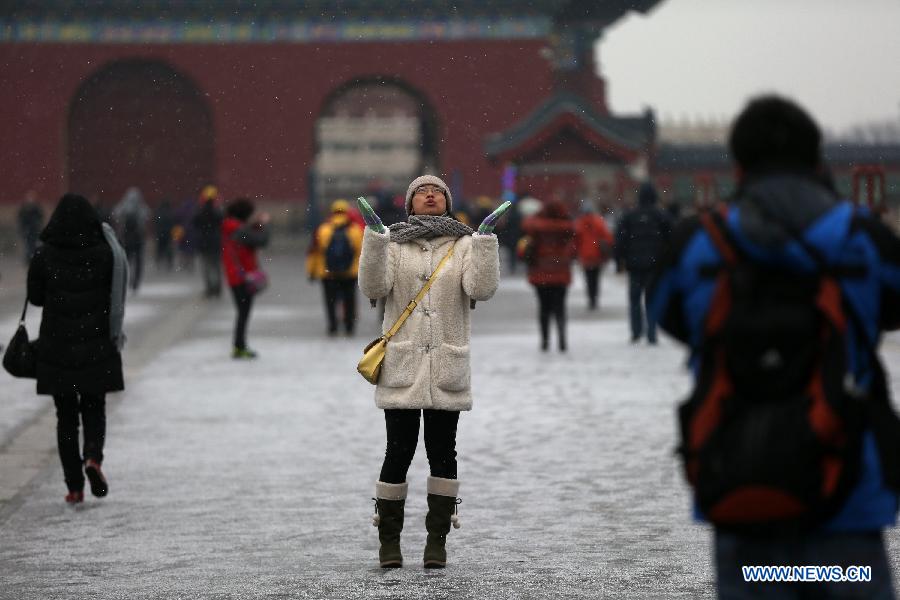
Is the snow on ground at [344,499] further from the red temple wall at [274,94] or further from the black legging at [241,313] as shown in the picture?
the red temple wall at [274,94]

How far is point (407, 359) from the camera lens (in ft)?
21.3

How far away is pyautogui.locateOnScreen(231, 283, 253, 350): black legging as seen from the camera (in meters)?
15.6

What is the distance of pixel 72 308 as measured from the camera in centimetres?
804

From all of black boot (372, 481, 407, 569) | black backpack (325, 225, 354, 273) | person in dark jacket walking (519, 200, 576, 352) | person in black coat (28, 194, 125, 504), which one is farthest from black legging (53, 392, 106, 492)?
black backpack (325, 225, 354, 273)

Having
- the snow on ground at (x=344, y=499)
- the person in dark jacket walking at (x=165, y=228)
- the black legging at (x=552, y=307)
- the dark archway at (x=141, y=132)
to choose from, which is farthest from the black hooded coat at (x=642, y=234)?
the dark archway at (x=141, y=132)

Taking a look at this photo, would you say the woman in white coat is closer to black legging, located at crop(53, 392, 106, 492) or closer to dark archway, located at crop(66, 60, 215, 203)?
black legging, located at crop(53, 392, 106, 492)

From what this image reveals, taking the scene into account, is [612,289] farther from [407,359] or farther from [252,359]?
[407,359]

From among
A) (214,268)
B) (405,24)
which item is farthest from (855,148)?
Answer: (214,268)

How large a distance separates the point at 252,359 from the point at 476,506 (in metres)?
7.86

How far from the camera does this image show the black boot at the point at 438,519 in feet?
21.5

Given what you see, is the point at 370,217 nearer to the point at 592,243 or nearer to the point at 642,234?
the point at 642,234

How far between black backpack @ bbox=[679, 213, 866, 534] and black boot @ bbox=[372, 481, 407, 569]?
118 inches

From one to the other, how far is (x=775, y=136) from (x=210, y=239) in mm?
20390

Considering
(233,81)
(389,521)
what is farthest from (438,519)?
(233,81)
